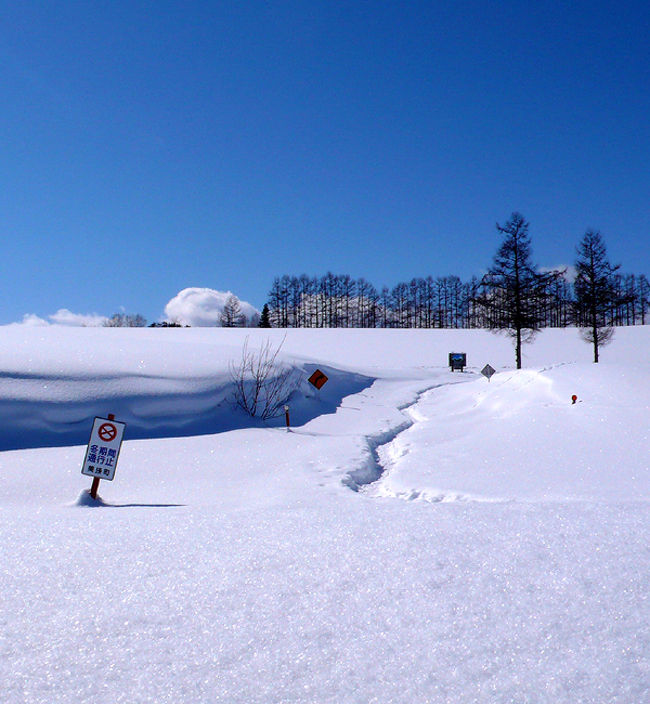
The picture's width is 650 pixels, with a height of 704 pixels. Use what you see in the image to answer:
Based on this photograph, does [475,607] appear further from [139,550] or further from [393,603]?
[139,550]

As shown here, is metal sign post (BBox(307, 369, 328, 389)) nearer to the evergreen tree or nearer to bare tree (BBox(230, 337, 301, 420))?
bare tree (BBox(230, 337, 301, 420))

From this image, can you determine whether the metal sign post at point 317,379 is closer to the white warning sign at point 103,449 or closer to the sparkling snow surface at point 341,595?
the sparkling snow surface at point 341,595

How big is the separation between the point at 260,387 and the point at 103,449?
8891 mm

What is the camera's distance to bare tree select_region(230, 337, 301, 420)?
46.3 feet

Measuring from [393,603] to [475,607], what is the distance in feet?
1.16

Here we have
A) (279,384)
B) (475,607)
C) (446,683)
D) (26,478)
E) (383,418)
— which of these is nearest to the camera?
(446,683)

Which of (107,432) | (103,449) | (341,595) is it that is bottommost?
(341,595)

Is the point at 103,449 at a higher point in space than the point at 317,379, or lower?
lower

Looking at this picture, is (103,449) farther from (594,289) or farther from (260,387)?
(594,289)

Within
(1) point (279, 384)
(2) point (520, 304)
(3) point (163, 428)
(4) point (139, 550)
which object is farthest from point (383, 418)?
(2) point (520, 304)

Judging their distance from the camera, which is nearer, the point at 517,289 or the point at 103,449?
the point at 103,449

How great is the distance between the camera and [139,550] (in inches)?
117

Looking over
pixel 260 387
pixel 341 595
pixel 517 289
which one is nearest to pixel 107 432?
pixel 341 595

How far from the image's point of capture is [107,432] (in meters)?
6.14
